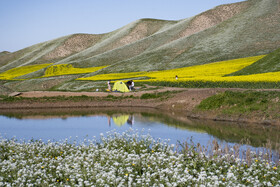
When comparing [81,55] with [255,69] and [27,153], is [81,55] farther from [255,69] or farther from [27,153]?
[27,153]

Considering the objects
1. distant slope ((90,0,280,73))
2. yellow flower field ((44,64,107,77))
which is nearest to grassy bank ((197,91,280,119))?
distant slope ((90,0,280,73))

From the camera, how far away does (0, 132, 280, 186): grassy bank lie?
40.4 ft

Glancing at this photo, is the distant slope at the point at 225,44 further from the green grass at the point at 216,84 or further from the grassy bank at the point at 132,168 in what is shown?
the grassy bank at the point at 132,168

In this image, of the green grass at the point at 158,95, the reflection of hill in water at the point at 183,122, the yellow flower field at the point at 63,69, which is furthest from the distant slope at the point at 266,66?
the yellow flower field at the point at 63,69

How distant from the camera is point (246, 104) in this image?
32.5 meters

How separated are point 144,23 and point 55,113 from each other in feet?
492

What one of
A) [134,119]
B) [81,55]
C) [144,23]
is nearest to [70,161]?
[134,119]

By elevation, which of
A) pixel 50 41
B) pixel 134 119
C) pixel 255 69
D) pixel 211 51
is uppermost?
pixel 50 41

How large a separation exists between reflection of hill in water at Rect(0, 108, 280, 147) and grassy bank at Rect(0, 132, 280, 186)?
162 inches

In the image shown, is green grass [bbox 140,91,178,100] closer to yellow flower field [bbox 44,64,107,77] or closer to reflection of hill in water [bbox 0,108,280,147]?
reflection of hill in water [bbox 0,108,280,147]

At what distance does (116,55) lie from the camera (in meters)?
137

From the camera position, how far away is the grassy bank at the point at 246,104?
30.2 meters

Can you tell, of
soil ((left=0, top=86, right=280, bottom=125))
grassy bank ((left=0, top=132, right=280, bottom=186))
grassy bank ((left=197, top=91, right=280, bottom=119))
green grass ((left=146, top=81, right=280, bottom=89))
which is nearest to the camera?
grassy bank ((left=0, top=132, right=280, bottom=186))

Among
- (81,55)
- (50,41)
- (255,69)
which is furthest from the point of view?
(50,41)
